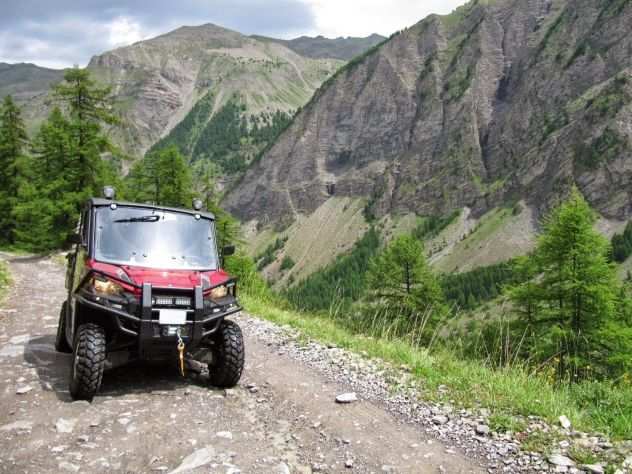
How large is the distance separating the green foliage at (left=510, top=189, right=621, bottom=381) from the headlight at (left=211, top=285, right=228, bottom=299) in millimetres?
18775

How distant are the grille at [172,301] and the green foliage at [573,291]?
1955 centimetres

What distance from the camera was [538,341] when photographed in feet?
76.7

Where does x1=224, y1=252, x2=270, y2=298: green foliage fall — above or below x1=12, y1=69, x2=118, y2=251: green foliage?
below

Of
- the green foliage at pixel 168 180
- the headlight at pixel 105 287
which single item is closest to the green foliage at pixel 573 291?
the headlight at pixel 105 287

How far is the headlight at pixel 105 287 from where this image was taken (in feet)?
22.9

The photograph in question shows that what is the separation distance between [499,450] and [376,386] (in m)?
2.40

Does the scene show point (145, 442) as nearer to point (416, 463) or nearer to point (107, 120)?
point (416, 463)

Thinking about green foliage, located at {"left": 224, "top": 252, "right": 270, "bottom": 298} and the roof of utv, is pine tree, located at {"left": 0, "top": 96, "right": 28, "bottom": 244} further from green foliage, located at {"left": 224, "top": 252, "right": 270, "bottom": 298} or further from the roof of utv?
the roof of utv

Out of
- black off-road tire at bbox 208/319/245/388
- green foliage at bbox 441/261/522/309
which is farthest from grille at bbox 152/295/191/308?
green foliage at bbox 441/261/522/309

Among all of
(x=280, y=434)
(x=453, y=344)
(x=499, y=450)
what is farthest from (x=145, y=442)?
(x=453, y=344)

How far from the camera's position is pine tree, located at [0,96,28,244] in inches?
1544

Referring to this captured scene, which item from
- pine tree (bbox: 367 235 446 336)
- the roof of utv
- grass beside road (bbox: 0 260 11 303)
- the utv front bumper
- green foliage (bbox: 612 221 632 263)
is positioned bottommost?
green foliage (bbox: 612 221 632 263)

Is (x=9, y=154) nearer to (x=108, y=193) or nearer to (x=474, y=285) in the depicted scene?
(x=108, y=193)

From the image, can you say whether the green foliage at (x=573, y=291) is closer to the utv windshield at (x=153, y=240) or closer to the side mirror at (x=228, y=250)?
the side mirror at (x=228, y=250)
